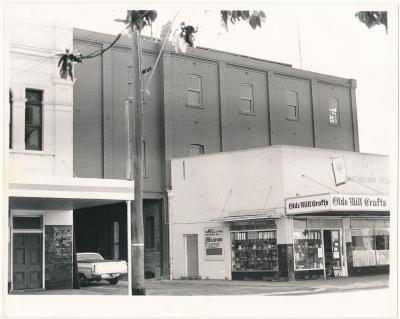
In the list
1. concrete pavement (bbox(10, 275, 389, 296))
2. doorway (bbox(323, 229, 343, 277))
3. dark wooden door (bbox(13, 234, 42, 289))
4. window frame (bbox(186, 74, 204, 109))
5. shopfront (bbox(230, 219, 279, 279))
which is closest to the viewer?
concrete pavement (bbox(10, 275, 389, 296))

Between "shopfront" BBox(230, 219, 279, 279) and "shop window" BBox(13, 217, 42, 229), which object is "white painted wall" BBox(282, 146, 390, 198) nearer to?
"shopfront" BBox(230, 219, 279, 279)

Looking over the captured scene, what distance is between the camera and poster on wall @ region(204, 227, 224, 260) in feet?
86.8

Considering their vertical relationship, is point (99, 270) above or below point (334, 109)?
below

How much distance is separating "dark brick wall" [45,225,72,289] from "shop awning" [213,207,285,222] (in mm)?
7145

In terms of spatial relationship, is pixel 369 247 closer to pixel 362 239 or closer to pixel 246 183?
pixel 362 239

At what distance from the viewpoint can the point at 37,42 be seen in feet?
64.7

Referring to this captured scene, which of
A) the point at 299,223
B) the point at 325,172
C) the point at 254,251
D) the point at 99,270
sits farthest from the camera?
the point at 325,172

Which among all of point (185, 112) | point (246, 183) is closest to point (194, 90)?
point (185, 112)

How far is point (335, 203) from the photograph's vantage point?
22.9 metres

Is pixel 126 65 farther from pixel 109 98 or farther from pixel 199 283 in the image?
pixel 199 283

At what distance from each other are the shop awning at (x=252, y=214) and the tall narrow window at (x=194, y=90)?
235 inches

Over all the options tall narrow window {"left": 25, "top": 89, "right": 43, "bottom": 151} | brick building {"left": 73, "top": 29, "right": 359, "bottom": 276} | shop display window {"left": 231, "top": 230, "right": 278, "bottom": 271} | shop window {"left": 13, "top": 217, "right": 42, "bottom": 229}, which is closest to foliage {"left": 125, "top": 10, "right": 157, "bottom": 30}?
tall narrow window {"left": 25, "top": 89, "right": 43, "bottom": 151}

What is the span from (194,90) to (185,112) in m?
1.27

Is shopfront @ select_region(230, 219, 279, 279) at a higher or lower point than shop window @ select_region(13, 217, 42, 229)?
lower
